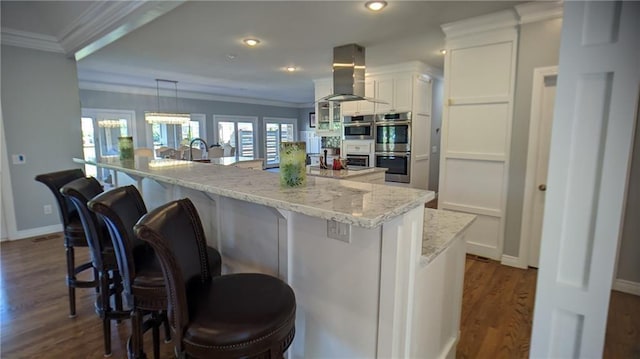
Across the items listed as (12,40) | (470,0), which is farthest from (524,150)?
(12,40)

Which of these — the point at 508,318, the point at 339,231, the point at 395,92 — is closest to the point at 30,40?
the point at 339,231

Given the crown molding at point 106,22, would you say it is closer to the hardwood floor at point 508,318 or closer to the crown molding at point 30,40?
the crown molding at point 30,40

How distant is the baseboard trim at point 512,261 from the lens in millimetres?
3307

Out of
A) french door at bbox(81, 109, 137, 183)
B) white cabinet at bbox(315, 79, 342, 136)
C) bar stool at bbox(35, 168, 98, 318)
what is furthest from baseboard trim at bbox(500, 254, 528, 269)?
french door at bbox(81, 109, 137, 183)

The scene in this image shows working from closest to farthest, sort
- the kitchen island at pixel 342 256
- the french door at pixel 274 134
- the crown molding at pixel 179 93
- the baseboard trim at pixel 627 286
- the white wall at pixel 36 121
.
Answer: the kitchen island at pixel 342 256
the baseboard trim at pixel 627 286
the white wall at pixel 36 121
the crown molding at pixel 179 93
the french door at pixel 274 134

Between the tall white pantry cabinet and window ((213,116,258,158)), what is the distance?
24.2ft

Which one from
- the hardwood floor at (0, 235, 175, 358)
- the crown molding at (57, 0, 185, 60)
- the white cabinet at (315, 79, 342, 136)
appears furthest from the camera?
the white cabinet at (315, 79, 342, 136)

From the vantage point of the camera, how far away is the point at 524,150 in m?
3.23

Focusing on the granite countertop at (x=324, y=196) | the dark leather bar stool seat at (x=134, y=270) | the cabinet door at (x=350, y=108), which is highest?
the cabinet door at (x=350, y=108)

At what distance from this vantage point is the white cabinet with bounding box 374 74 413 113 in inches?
211

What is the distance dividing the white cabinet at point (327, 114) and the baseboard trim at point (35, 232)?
186 inches

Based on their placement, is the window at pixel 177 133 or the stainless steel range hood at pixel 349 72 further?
the window at pixel 177 133

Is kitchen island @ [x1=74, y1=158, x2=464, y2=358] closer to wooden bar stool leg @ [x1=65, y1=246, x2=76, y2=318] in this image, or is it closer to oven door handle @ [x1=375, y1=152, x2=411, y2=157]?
wooden bar stool leg @ [x1=65, y1=246, x2=76, y2=318]

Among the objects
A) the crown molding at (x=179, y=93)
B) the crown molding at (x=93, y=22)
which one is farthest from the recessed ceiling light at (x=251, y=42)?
the crown molding at (x=179, y=93)
